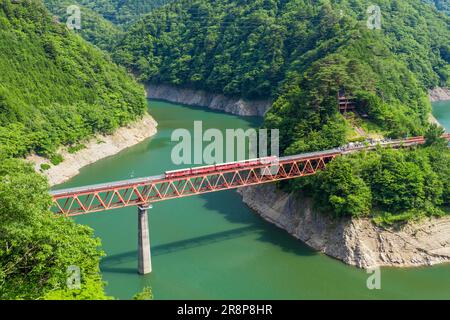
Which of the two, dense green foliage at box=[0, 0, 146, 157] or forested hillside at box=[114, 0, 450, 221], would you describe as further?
dense green foliage at box=[0, 0, 146, 157]

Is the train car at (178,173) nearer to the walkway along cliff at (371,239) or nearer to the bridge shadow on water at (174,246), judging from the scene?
the bridge shadow on water at (174,246)

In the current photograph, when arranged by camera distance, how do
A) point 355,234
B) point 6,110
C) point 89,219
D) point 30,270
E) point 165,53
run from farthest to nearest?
1. point 165,53
2. point 6,110
3. point 89,219
4. point 355,234
5. point 30,270

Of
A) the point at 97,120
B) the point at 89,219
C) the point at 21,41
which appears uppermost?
the point at 21,41

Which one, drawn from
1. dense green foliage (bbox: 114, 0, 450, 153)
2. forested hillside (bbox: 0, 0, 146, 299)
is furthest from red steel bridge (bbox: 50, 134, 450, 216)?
forested hillside (bbox: 0, 0, 146, 299)

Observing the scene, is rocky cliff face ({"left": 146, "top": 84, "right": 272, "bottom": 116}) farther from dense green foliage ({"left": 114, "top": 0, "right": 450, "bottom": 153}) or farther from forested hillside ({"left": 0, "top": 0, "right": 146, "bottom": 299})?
forested hillside ({"left": 0, "top": 0, "right": 146, "bottom": 299})

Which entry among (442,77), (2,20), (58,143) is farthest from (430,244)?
(442,77)

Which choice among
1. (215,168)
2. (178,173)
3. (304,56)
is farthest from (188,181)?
(304,56)

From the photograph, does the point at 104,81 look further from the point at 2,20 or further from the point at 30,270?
the point at 30,270
